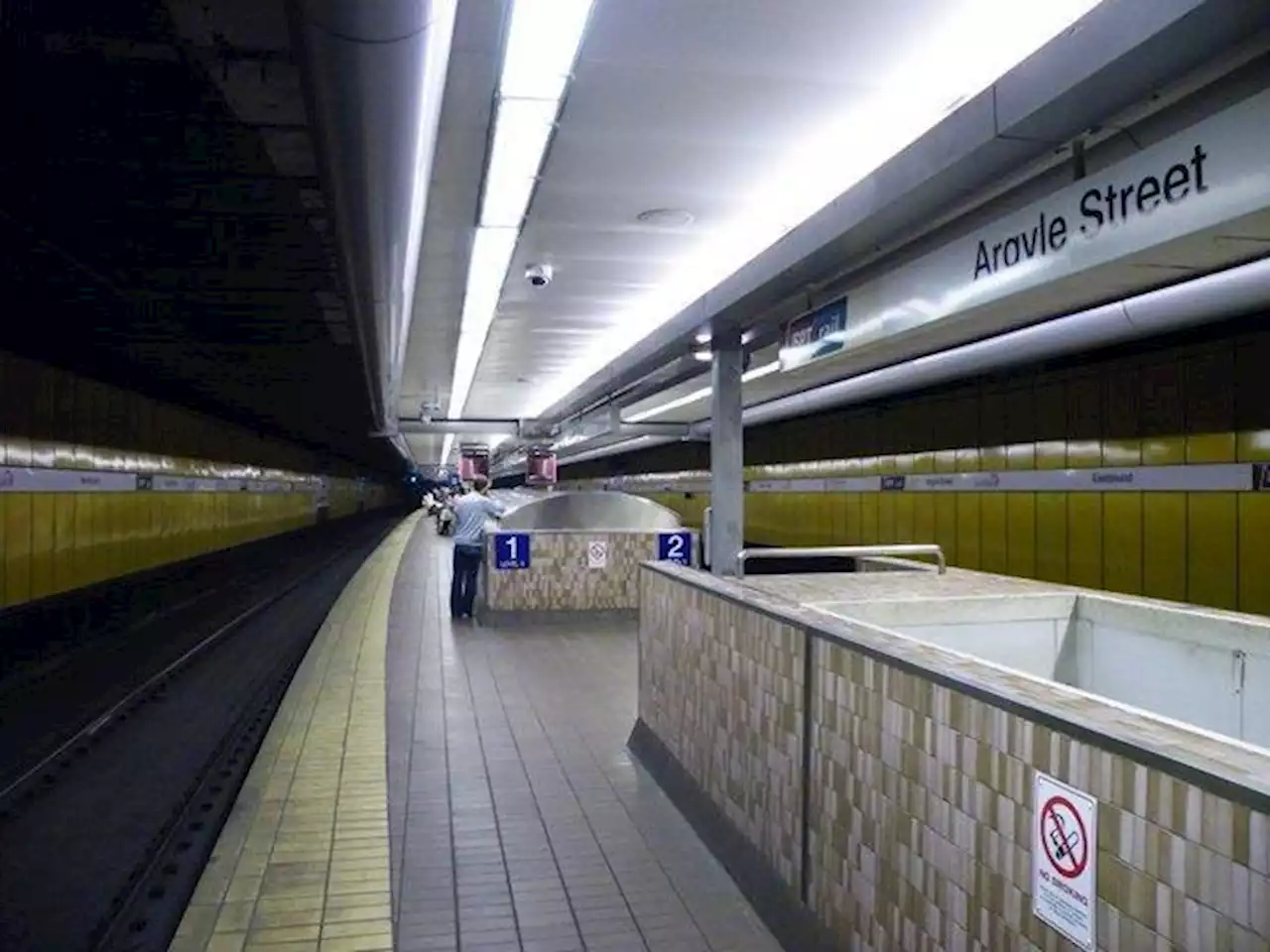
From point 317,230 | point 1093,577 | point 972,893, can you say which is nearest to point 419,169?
point 317,230

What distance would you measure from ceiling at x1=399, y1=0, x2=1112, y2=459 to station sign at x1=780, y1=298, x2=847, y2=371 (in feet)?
2.03

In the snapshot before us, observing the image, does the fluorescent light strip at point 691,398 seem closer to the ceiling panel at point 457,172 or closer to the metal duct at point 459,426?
the metal duct at point 459,426

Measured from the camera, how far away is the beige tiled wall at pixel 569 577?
10648mm

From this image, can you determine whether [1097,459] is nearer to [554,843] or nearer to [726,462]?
[726,462]

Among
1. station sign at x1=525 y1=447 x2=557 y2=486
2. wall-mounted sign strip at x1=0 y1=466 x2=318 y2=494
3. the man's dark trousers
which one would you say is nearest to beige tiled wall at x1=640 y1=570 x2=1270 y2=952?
the man's dark trousers

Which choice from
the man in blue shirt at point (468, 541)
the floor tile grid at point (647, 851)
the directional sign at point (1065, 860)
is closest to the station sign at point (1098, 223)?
the directional sign at point (1065, 860)

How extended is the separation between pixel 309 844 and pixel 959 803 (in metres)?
2.85

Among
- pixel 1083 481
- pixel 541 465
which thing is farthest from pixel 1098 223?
pixel 541 465

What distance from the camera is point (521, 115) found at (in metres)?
3.96

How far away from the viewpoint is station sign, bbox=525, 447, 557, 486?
22734 millimetres

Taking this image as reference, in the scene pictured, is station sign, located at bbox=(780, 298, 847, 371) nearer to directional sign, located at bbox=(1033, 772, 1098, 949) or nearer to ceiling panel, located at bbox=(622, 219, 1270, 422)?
ceiling panel, located at bbox=(622, 219, 1270, 422)

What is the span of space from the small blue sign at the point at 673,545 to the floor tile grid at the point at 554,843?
3502mm

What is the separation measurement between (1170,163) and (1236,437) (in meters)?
6.00

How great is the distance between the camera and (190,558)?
15.7m
